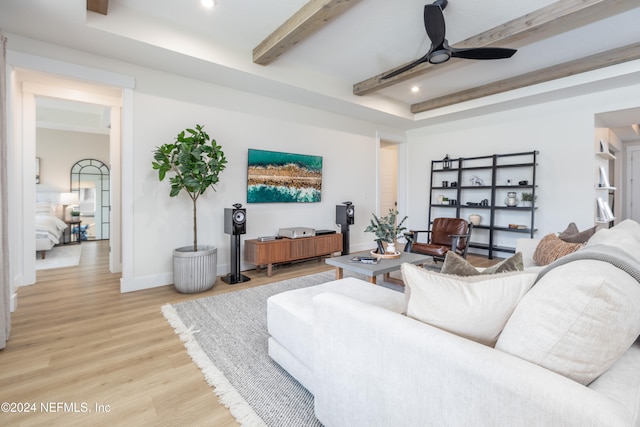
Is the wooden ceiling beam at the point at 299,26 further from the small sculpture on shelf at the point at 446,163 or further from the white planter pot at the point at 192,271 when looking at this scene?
the small sculpture on shelf at the point at 446,163

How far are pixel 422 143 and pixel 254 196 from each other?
13.3ft

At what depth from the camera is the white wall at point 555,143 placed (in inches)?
172

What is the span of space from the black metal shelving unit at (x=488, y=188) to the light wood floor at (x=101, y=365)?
4868 mm

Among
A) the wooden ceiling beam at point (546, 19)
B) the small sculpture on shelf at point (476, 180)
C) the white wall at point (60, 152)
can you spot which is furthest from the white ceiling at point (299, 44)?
the white wall at point (60, 152)

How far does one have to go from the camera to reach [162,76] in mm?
3500

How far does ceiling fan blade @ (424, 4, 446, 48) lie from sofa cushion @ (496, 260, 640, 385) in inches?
95.0

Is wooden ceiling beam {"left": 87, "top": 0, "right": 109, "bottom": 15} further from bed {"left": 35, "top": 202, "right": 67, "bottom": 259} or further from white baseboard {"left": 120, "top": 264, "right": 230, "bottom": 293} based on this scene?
bed {"left": 35, "top": 202, "right": 67, "bottom": 259}

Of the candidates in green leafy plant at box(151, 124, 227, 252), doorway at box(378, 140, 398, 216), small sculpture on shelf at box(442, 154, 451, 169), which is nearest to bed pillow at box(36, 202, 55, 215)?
green leafy plant at box(151, 124, 227, 252)

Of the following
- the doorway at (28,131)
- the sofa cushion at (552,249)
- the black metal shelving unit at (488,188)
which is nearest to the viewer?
the sofa cushion at (552,249)

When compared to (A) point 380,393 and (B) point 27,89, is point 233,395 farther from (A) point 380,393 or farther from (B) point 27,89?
(B) point 27,89

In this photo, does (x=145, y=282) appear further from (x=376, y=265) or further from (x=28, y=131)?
(x=376, y=265)

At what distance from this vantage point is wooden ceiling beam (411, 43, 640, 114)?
3.49 meters

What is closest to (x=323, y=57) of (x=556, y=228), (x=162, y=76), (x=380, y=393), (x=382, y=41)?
(x=382, y=41)

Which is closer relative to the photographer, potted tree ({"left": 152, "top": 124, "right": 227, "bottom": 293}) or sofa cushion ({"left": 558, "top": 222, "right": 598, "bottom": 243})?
sofa cushion ({"left": 558, "top": 222, "right": 598, "bottom": 243})
